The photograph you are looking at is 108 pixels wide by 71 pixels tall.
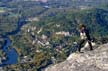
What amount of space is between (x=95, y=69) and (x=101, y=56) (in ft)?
7.02

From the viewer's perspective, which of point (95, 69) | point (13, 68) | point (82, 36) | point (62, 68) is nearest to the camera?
point (95, 69)

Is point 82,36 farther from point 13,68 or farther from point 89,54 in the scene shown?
point 13,68

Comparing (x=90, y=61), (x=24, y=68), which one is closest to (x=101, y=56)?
(x=90, y=61)

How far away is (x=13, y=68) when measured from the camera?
148 meters

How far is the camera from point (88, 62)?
2302 cm

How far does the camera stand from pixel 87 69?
21.9m

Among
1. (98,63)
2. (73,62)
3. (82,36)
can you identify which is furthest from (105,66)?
(82,36)

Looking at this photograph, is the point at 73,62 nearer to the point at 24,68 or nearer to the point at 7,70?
the point at 24,68

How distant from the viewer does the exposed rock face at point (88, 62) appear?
22.1 meters

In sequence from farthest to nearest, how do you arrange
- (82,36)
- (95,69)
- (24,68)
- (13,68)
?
(13,68) < (24,68) < (82,36) < (95,69)

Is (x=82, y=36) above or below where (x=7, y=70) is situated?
above

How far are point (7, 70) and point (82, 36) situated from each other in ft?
421

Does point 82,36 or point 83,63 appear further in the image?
point 82,36

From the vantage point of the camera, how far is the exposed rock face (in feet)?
72.6
